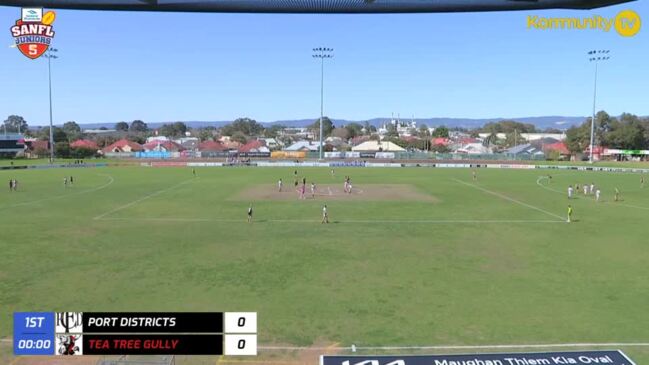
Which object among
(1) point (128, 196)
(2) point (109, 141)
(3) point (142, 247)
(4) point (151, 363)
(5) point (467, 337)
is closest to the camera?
(4) point (151, 363)

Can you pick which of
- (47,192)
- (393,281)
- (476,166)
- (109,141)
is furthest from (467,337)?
(109,141)

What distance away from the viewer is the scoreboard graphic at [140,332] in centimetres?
678

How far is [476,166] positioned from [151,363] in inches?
3800

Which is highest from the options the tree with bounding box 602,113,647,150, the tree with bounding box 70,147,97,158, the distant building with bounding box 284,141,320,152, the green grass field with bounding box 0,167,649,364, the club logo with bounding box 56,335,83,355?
the tree with bounding box 602,113,647,150

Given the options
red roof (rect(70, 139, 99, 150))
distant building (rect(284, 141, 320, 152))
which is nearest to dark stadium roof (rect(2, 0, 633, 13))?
red roof (rect(70, 139, 99, 150))

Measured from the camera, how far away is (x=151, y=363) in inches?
340

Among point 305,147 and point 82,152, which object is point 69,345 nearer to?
point 82,152

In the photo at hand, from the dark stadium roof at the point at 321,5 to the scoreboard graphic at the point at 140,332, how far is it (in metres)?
4.45

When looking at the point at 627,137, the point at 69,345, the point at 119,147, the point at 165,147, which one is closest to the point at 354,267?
the point at 69,345

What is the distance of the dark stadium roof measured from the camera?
403 cm

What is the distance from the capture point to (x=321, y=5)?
157 inches

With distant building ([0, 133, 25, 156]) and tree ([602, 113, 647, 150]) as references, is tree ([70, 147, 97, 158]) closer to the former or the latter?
distant building ([0, 133, 25, 156])

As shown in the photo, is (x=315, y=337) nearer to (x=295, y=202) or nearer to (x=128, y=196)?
(x=295, y=202)

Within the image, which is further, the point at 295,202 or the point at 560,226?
the point at 295,202
